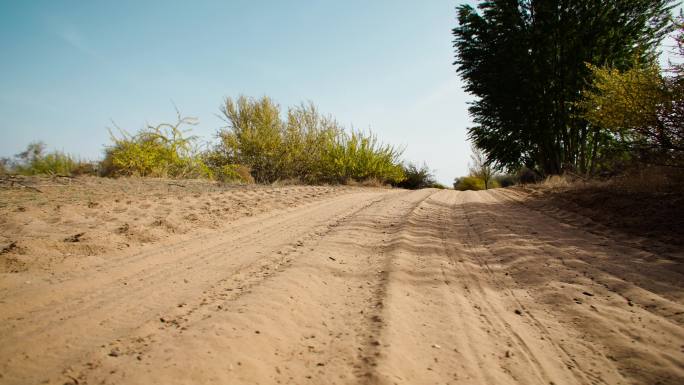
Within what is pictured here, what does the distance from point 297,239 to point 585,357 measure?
3.07 metres

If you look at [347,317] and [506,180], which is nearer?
[347,317]

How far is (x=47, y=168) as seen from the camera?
36.7ft

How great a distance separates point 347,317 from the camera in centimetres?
226

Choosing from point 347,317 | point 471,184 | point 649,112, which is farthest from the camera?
point 471,184

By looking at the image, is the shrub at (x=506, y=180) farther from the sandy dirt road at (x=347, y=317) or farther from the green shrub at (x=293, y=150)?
the sandy dirt road at (x=347, y=317)

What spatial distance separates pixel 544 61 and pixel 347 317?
14.6 m

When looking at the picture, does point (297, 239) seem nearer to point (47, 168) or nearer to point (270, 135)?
point (270, 135)

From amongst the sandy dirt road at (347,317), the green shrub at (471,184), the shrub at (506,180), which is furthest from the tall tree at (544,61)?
the green shrub at (471,184)

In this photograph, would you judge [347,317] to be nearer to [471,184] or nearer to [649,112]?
[649,112]

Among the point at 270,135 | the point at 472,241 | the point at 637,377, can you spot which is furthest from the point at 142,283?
the point at 270,135

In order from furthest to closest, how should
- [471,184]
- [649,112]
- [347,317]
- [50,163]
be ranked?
[471,184], [50,163], [649,112], [347,317]

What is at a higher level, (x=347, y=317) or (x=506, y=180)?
(x=506, y=180)

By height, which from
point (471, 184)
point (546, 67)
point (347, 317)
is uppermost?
point (546, 67)

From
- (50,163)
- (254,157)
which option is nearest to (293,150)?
(254,157)
